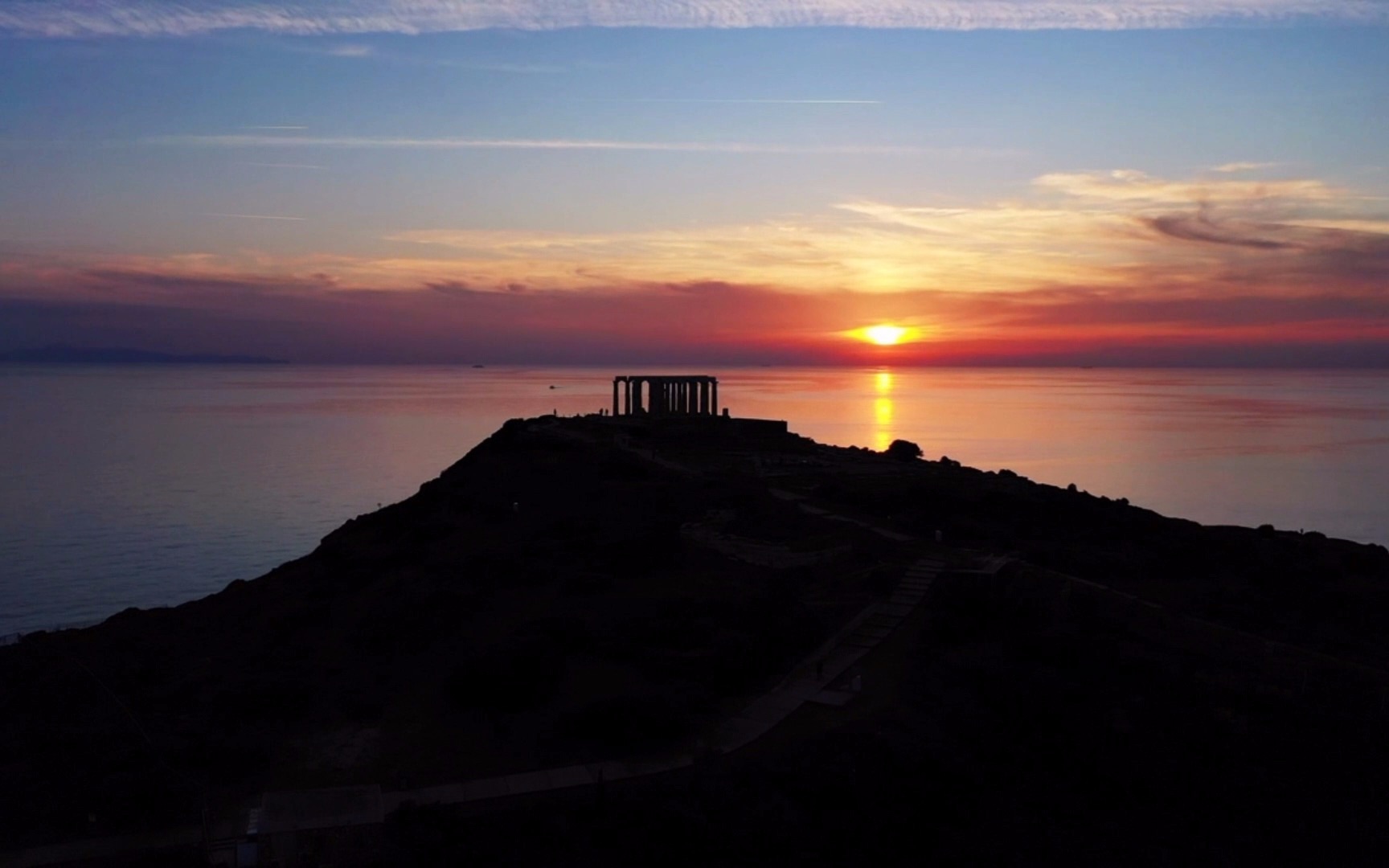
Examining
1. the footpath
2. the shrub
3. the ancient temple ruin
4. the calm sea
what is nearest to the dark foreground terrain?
the footpath

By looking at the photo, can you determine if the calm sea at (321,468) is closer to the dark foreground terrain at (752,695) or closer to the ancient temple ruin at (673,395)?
the ancient temple ruin at (673,395)

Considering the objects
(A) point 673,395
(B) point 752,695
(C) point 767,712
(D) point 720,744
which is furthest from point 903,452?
(D) point 720,744

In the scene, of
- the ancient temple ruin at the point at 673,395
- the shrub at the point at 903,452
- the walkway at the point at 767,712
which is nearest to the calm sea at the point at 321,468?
the ancient temple ruin at the point at 673,395

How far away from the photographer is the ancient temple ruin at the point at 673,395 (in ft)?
200

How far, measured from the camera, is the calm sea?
1997 inches

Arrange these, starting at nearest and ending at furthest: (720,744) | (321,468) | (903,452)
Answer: (720,744)
(903,452)
(321,468)

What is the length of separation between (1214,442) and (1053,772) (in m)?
108

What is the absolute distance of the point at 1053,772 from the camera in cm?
1731

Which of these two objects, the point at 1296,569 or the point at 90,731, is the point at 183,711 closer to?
the point at 90,731

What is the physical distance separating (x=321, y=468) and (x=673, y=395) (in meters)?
36.6

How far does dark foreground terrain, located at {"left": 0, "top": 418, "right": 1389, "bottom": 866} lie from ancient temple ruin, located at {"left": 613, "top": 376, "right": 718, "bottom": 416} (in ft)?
102

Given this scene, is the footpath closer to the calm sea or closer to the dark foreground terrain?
the dark foreground terrain

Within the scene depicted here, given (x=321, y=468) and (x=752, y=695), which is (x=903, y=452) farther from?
(x=321, y=468)

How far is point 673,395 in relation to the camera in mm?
65062
